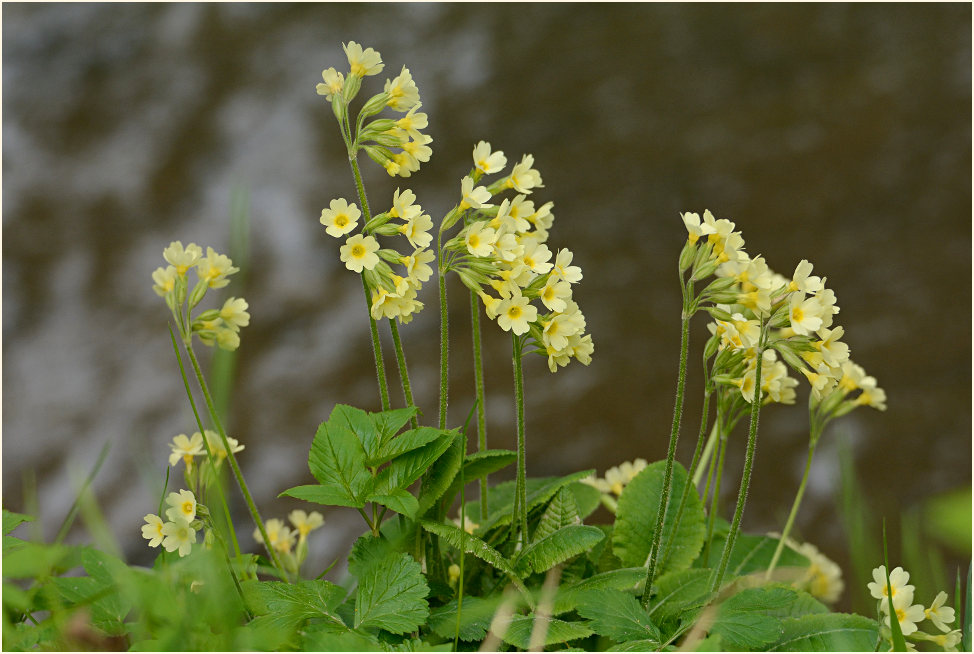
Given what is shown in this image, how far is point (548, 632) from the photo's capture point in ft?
2.79

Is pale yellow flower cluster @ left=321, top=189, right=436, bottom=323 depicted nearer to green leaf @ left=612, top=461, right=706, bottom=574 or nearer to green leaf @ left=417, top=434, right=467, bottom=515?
green leaf @ left=417, top=434, right=467, bottom=515

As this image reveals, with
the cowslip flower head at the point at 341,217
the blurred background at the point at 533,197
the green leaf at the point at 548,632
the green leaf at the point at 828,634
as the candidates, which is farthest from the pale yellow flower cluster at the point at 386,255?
the blurred background at the point at 533,197

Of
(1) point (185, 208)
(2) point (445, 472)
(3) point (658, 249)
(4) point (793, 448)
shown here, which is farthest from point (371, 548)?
(1) point (185, 208)

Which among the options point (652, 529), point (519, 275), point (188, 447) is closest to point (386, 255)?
point (519, 275)

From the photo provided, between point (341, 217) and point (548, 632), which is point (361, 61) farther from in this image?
point (548, 632)

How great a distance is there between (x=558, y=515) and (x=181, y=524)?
42cm

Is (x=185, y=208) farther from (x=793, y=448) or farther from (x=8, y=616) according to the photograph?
(x=8, y=616)

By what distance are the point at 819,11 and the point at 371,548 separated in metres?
3.24

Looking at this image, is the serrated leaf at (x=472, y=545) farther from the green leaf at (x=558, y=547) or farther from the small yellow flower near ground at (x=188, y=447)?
the small yellow flower near ground at (x=188, y=447)

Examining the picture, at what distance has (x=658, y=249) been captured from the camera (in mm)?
3064

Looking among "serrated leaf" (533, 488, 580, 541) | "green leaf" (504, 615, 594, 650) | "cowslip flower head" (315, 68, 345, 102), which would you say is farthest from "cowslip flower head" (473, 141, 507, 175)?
"green leaf" (504, 615, 594, 650)

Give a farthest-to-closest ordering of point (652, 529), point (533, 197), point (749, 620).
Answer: point (533, 197)
point (652, 529)
point (749, 620)

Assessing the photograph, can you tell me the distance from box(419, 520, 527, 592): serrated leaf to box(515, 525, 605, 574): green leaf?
0.02m


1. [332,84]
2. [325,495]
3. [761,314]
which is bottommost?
[325,495]
